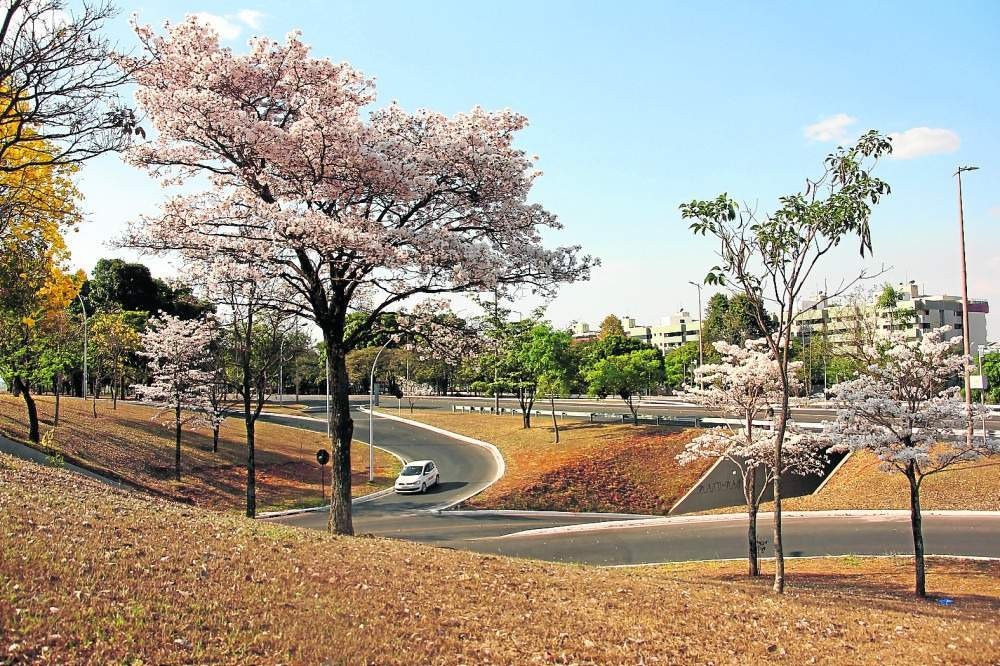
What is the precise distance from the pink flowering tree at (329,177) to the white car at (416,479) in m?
20.9

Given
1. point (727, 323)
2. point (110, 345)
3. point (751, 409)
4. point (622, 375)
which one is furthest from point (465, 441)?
point (727, 323)

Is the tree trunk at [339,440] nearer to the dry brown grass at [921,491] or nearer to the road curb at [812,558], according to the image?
the road curb at [812,558]

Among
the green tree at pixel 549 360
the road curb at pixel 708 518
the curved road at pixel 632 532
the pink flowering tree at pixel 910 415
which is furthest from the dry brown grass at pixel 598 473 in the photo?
the pink flowering tree at pixel 910 415

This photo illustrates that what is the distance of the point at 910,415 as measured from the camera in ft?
55.9

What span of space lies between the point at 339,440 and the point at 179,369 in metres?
19.9

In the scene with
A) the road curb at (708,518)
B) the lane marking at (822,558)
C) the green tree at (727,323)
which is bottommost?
the road curb at (708,518)

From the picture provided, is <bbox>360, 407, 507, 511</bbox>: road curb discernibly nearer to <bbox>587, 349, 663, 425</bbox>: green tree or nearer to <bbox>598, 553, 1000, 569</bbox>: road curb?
<bbox>587, 349, 663, 425</bbox>: green tree

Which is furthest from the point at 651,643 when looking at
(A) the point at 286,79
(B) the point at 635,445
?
(B) the point at 635,445

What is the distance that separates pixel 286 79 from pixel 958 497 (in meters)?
29.6

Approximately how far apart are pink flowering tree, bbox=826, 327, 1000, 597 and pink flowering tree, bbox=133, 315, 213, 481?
83.0ft

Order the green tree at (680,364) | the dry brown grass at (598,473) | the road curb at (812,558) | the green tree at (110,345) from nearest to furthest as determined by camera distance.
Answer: the road curb at (812,558) < the dry brown grass at (598,473) < the green tree at (110,345) < the green tree at (680,364)

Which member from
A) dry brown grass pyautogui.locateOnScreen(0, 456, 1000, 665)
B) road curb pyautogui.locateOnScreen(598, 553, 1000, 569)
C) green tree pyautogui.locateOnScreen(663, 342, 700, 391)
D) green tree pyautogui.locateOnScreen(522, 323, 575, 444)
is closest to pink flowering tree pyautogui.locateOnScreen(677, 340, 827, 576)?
road curb pyautogui.locateOnScreen(598, 553, 1000, 569)

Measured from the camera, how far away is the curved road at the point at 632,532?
22.7 metres

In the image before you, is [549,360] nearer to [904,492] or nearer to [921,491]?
[904,492]
